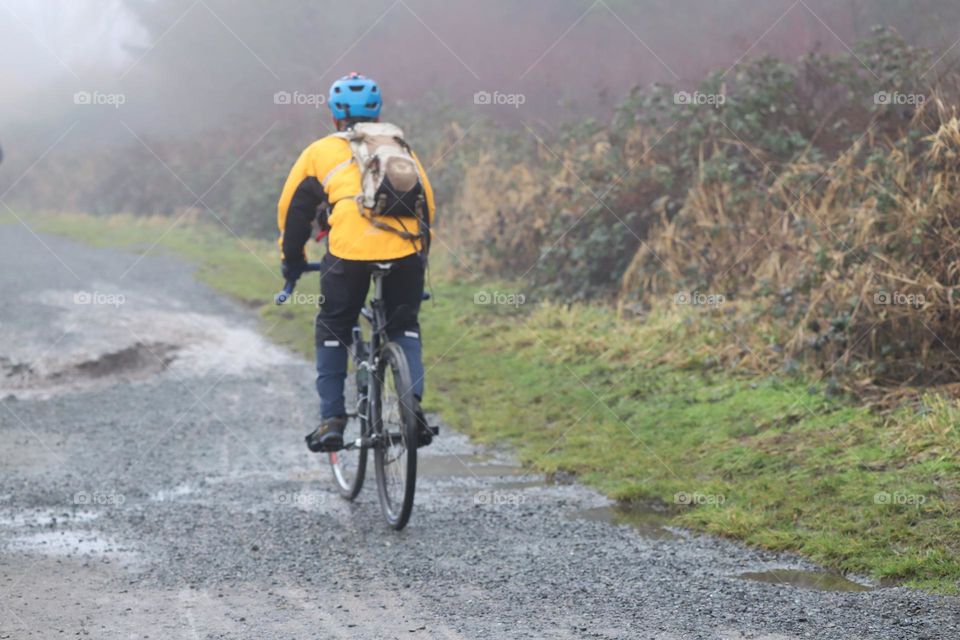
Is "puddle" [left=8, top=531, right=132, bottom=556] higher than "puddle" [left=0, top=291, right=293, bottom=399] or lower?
lower

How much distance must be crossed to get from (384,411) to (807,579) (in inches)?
102

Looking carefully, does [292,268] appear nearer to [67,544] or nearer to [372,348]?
[372,348]

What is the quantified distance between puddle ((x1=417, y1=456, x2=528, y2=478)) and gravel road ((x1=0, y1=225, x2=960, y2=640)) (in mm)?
28

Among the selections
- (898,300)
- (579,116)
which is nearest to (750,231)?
(898,300)

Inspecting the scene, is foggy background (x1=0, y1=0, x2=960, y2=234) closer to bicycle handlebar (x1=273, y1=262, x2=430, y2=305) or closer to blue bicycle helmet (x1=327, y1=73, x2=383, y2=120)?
blue bicycle helmet (x1=327, y1=73, x2=383, y2=120)

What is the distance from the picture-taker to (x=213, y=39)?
37281mm

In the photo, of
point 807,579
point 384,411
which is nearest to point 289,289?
point 384,411

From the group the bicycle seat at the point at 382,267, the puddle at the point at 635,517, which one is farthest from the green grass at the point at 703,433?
the bicycle seat at the point at 382,267

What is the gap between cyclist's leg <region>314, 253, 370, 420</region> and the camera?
264 inches

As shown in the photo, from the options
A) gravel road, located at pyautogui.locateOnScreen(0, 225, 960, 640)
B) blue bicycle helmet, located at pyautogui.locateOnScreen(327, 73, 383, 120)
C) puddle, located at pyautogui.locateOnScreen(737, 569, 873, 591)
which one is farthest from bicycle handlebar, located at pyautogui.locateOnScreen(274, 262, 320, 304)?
puddle, located at pyautogui.locateOnScreen(737, 569, 873, 591)

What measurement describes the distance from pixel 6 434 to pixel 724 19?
46.9 feet

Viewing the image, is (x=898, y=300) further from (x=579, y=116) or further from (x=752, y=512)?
(x=579, y=116)

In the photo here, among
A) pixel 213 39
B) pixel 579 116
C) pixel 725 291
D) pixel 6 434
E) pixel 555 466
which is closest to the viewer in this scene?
pixel 555 466

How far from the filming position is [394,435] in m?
6.77
